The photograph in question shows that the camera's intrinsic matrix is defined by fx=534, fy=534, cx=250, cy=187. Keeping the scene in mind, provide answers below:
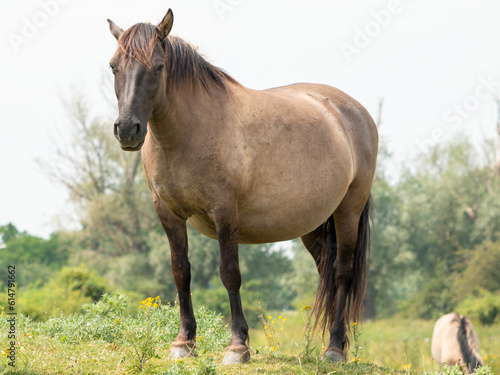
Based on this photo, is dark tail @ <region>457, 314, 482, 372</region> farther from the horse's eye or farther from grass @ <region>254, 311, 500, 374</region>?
the horse's eye

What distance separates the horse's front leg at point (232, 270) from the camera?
13.8 ft

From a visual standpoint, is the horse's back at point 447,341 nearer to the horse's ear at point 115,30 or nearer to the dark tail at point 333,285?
the dark tail at point 333,285

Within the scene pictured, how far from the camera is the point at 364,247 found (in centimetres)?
589

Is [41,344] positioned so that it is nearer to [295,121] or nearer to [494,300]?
[295,121]

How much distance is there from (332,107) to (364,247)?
157 centimetres

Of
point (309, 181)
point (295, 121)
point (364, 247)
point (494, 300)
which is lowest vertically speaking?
point (494, 300)

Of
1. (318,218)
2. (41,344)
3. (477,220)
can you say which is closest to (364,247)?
(318,218)

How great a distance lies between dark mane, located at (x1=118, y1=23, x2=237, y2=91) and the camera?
3.86 m

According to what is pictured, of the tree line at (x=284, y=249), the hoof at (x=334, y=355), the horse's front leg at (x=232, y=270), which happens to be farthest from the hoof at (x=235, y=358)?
the tree line at (x=284, y=249)

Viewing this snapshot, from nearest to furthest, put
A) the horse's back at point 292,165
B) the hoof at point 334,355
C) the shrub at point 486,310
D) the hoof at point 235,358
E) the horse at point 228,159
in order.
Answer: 1. the horse at point 228,159
2. the hoof at point 235,358
3. the horse's back at point 292,165
4. the hoof at point 334,355
5. the shrub at point 486,310

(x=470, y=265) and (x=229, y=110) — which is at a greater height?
(x=229, y=110)

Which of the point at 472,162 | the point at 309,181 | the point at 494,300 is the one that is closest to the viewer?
the point at 309,181

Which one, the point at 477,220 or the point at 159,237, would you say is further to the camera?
the point at 477,220

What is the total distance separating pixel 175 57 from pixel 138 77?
546 mm
